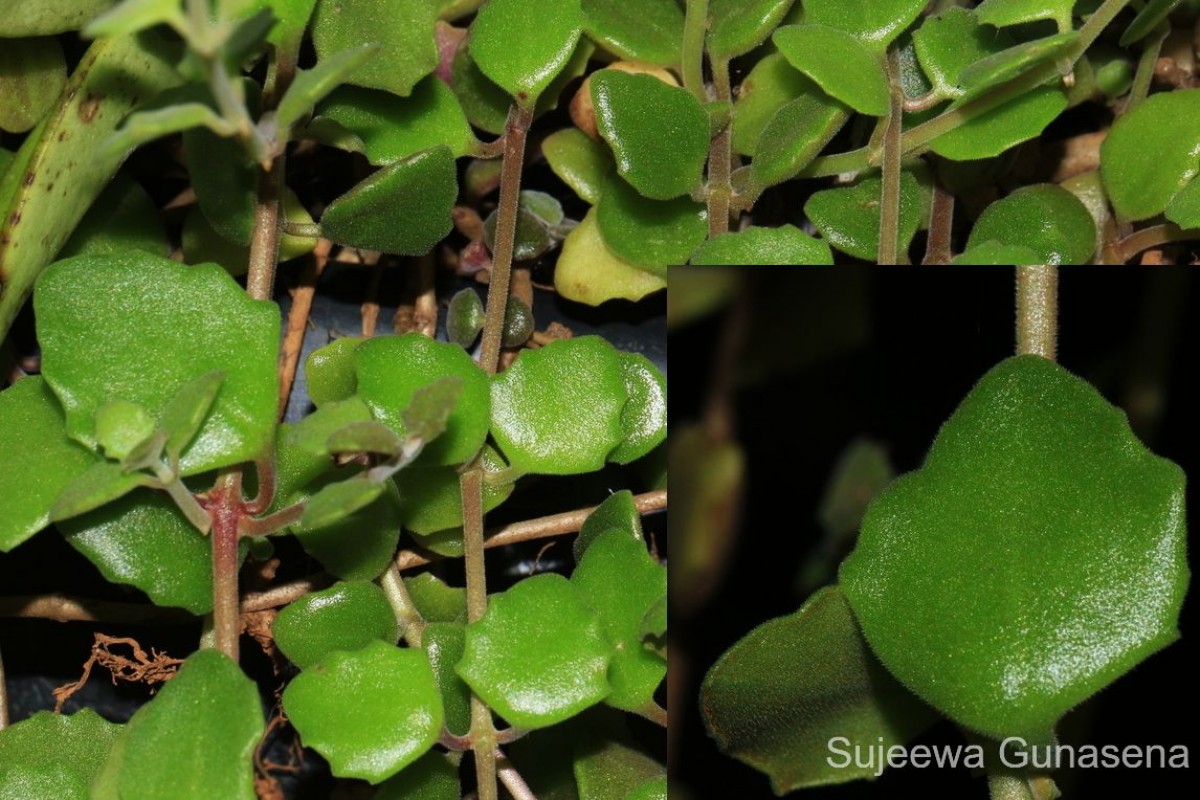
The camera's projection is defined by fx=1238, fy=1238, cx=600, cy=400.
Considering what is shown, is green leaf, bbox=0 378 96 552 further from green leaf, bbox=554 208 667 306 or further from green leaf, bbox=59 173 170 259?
green leaf, bbox=554 208 667 306

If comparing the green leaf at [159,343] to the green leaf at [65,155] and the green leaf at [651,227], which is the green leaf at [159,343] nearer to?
the green leaf at [65,155]

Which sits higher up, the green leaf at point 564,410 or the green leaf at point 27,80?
the green leaf at point 27,80

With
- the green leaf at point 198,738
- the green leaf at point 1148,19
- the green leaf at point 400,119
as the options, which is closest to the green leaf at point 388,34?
the green leaf at point 400,119

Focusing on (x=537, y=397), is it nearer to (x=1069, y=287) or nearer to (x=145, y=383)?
(x=145, y=383)

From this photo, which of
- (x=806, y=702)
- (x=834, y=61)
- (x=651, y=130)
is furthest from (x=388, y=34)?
(x=806, y=702)

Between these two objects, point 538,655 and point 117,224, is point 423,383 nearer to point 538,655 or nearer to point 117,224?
point 538,655

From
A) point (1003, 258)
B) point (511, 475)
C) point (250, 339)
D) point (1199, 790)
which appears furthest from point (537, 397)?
point (1199, 790)

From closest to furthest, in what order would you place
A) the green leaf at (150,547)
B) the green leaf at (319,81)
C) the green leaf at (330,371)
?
1. the green leaf at (319,81)
2. the green leaf at (150,547)
3. the green leaf at (330,371)

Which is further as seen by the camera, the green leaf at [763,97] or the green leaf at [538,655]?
the green leaf at [763,97]
